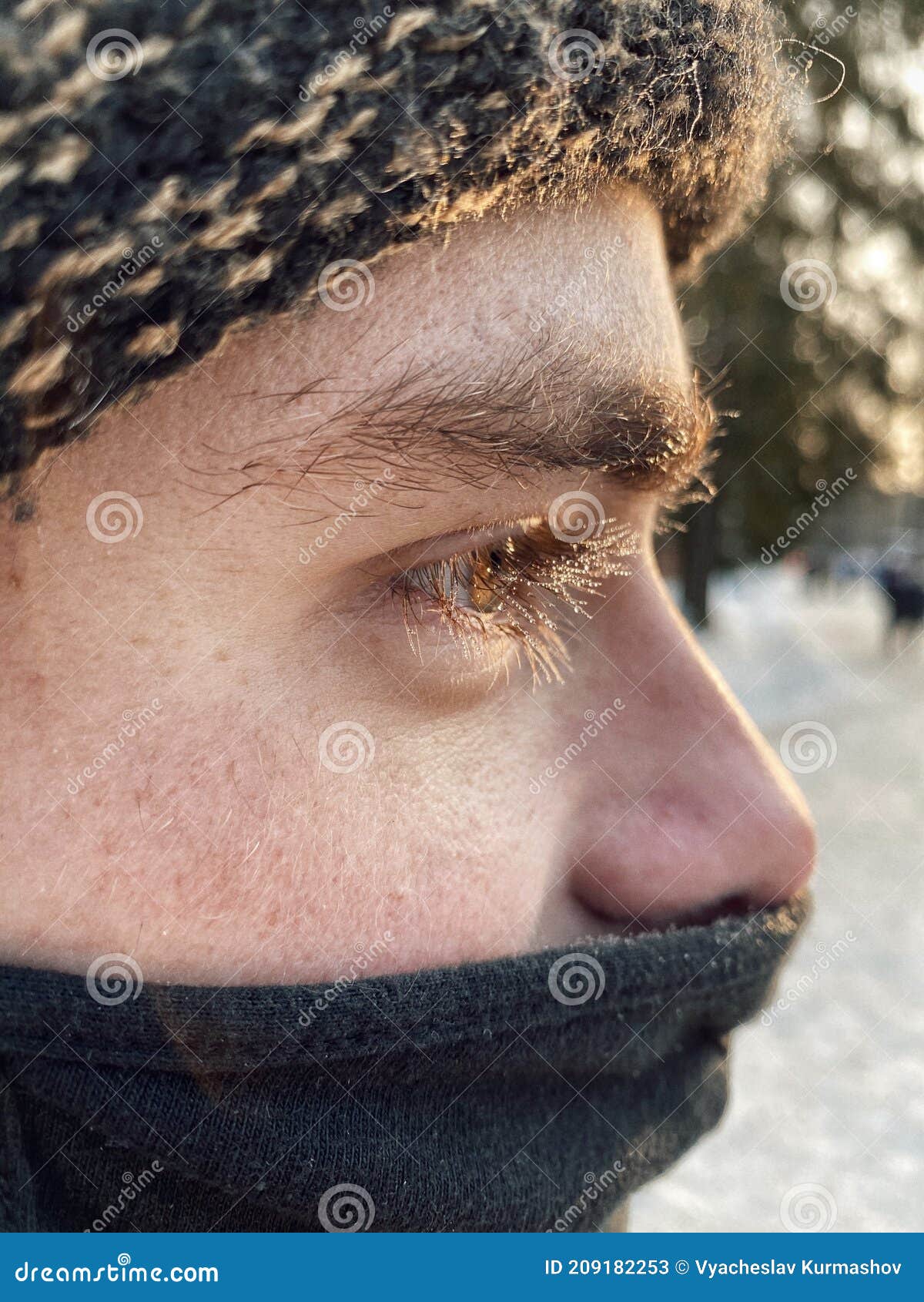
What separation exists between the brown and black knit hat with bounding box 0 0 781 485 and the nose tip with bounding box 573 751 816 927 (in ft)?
2.24

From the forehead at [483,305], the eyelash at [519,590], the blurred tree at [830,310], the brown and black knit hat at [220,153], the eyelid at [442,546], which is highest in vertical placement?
the brown and black knit hat at [220,153]

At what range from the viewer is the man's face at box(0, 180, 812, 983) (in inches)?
37.8

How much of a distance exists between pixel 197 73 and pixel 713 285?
942cm

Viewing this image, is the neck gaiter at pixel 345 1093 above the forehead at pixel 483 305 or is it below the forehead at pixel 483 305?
below

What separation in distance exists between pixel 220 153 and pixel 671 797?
830 millimetres

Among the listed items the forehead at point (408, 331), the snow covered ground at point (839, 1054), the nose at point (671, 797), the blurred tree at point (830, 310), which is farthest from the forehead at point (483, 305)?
the blurred tree at point (830, 310)

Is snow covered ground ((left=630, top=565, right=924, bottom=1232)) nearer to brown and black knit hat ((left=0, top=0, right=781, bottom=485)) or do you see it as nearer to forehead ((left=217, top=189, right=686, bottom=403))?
forehead ((left=217, top=189, right=686, bottom=403))

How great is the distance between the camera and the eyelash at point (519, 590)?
3.79 feet

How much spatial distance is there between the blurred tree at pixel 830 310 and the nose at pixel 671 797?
6.73 m

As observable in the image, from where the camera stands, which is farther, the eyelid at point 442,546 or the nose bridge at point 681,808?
the nose bridge at point 681,808

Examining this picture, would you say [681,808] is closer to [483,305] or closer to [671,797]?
[671,797]

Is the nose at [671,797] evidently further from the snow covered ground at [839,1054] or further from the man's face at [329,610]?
the snow covered ground at [839,1054]

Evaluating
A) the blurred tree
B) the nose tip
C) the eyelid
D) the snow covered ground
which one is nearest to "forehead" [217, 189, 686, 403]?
the eyelid

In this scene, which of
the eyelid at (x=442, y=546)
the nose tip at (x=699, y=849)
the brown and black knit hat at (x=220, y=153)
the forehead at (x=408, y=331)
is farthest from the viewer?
the nose tip at (x=699, y=849)
